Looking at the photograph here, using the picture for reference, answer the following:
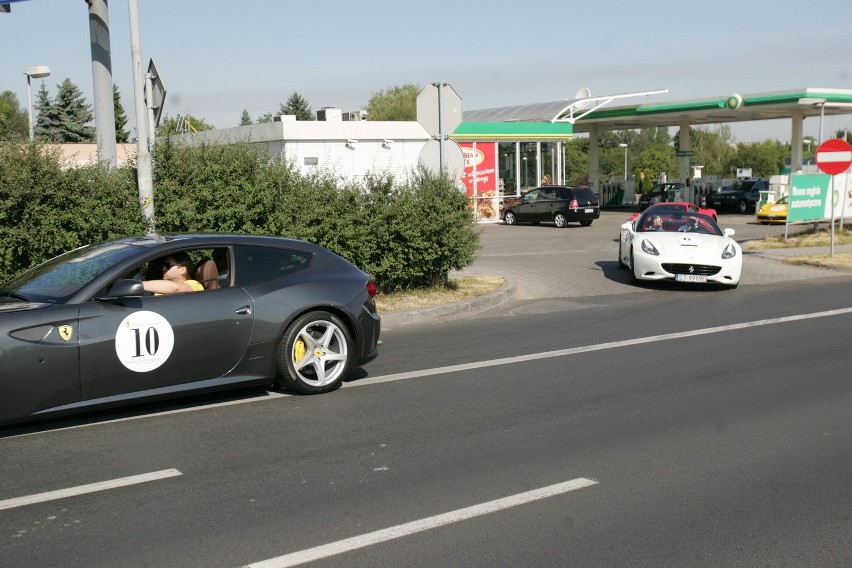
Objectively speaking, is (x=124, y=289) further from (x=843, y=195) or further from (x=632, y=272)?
(x=843, y=195)

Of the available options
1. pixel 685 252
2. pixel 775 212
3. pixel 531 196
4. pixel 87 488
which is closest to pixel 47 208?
pixel 87 488

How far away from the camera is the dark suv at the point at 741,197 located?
4334 centimetres

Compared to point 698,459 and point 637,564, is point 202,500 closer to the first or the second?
point 637,564

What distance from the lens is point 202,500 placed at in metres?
5.20

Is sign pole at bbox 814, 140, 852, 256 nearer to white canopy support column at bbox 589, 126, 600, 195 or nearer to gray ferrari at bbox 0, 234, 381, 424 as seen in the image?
gray ferrari at bbox 0, 234, 381, 424

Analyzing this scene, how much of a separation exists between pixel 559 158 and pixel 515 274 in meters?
22.3

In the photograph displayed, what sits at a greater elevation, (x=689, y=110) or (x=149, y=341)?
(x=689, y=110)

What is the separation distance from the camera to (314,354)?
25.6 ft

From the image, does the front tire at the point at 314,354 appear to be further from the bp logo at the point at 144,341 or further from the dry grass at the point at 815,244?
the dry grass at the point at 815,244

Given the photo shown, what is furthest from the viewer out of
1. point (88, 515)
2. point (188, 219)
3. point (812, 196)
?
point (812, 196)

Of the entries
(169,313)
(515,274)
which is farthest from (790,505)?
(515,274)

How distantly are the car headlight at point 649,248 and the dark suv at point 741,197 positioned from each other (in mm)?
29268

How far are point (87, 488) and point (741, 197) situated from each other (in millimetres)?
42452

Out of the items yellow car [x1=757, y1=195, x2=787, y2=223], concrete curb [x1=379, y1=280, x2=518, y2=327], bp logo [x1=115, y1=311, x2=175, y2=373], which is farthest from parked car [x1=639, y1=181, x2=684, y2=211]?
bp logo [x1=115, y1=311, x2=175, y2=373]
